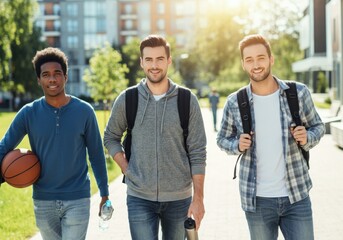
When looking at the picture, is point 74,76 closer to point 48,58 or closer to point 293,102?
point 48,58

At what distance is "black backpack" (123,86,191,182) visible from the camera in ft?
14.8

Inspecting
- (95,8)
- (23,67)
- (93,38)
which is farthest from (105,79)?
(93,38)

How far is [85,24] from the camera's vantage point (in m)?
105

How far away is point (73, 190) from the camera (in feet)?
14.6

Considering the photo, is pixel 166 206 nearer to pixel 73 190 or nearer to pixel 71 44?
pixel 73 190

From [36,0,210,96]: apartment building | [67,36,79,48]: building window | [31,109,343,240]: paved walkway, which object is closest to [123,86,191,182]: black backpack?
[31,109,343,240]: paved walkway

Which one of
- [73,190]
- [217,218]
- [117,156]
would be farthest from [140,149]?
[217,218]

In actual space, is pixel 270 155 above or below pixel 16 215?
above

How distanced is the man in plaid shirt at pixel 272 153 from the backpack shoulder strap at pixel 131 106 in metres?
0.70

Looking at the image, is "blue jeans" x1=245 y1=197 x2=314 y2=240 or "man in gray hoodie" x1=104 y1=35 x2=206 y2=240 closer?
"blue jeans" x1=245 y1=197 x2=314 y2=240

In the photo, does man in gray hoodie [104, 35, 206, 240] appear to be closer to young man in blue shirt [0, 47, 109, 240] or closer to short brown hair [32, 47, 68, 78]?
young man in blue shirt [0, 47, 109, 240]

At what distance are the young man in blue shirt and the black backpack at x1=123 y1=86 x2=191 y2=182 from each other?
247mm

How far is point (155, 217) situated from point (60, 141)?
870 millimetres

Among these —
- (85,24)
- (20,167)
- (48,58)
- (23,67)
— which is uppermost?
(85,24)
